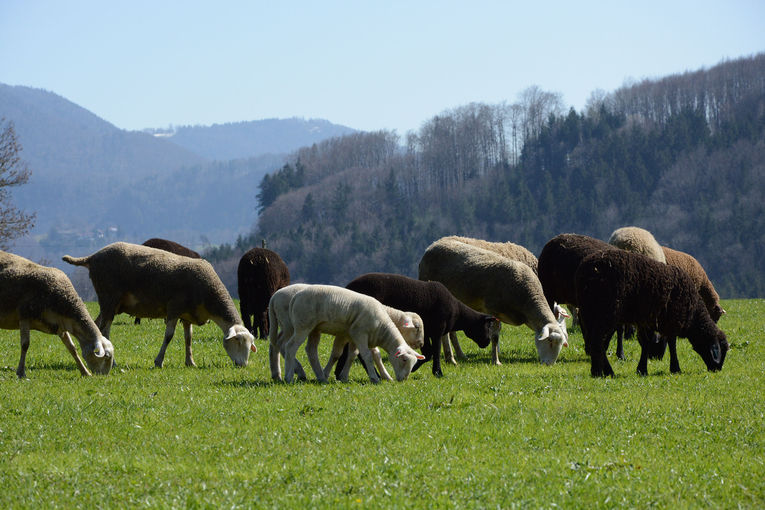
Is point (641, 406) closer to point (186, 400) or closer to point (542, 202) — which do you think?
point (186, 400)

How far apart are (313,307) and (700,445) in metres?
6.63

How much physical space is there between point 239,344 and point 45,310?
369 centimetres

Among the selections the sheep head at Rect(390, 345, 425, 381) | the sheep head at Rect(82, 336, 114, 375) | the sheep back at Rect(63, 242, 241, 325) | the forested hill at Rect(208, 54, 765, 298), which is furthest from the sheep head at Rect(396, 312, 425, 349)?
the forested hill at Rect(208, 54, 765, 298)

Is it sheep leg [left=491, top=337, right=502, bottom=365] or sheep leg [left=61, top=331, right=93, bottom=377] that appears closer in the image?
sheep leg [left=61, top=331, right=93, bottom=377]

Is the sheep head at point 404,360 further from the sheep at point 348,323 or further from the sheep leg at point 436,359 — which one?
the sheep leg at point 436,359

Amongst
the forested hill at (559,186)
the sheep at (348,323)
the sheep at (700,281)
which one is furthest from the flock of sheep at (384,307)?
the forested hill at (559,186)

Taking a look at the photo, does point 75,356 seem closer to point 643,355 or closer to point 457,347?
point 457,347

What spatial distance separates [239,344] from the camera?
17281 mm

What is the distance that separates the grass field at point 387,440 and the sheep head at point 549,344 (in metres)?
1.61

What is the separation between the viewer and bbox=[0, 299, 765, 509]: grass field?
8.48 m

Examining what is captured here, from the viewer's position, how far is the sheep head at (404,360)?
14.9 meters

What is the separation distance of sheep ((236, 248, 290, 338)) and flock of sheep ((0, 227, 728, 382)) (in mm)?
4437

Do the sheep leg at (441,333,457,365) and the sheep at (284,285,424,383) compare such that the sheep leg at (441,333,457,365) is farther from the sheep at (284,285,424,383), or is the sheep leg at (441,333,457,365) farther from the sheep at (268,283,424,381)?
the sheep at (284,285,424,383)

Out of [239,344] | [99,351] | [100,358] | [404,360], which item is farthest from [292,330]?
[100,358]
